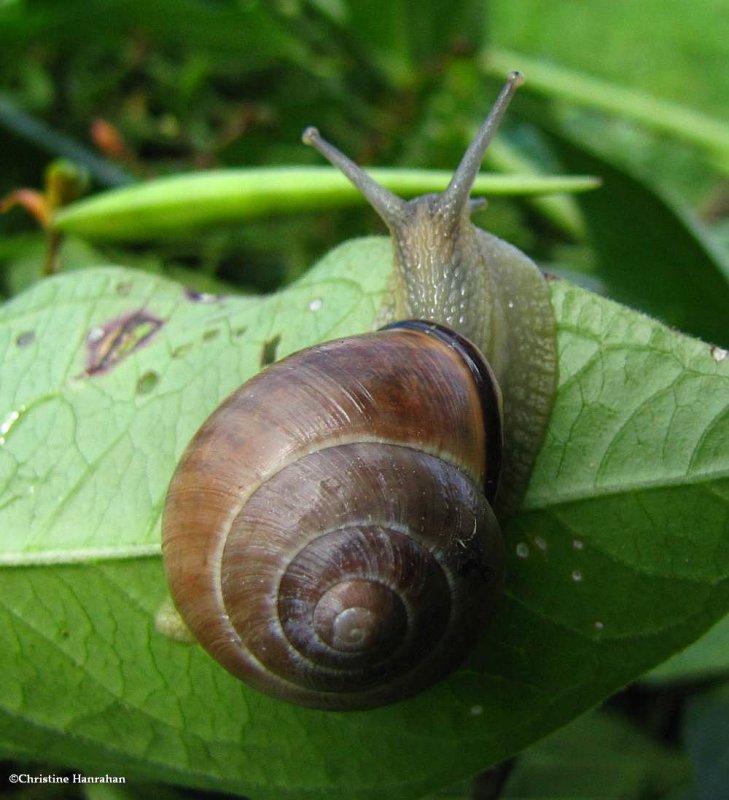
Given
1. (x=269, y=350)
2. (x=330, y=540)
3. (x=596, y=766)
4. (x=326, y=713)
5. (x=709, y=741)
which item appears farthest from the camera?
(x=596, y=766)

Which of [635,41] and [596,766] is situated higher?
[635,41]

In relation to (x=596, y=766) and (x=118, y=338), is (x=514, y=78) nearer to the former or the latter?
(x=118, y=338)

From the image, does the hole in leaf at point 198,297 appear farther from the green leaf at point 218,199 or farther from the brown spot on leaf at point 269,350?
the green leaf at point 218,199

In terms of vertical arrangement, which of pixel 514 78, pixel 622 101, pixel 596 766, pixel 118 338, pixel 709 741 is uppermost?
pixel 622 101

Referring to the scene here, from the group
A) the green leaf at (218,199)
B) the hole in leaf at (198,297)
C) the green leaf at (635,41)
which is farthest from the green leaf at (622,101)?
the hole in leaf at (198,297)

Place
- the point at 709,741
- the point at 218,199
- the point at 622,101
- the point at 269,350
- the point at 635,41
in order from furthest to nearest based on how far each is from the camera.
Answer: the point at 635,41 < the point at 622,101 < the point at 218,199 < the point at 709,741 < the point at 269,350

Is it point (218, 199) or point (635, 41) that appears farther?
point (635, 41)

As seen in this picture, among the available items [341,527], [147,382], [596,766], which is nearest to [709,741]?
[596,766]
